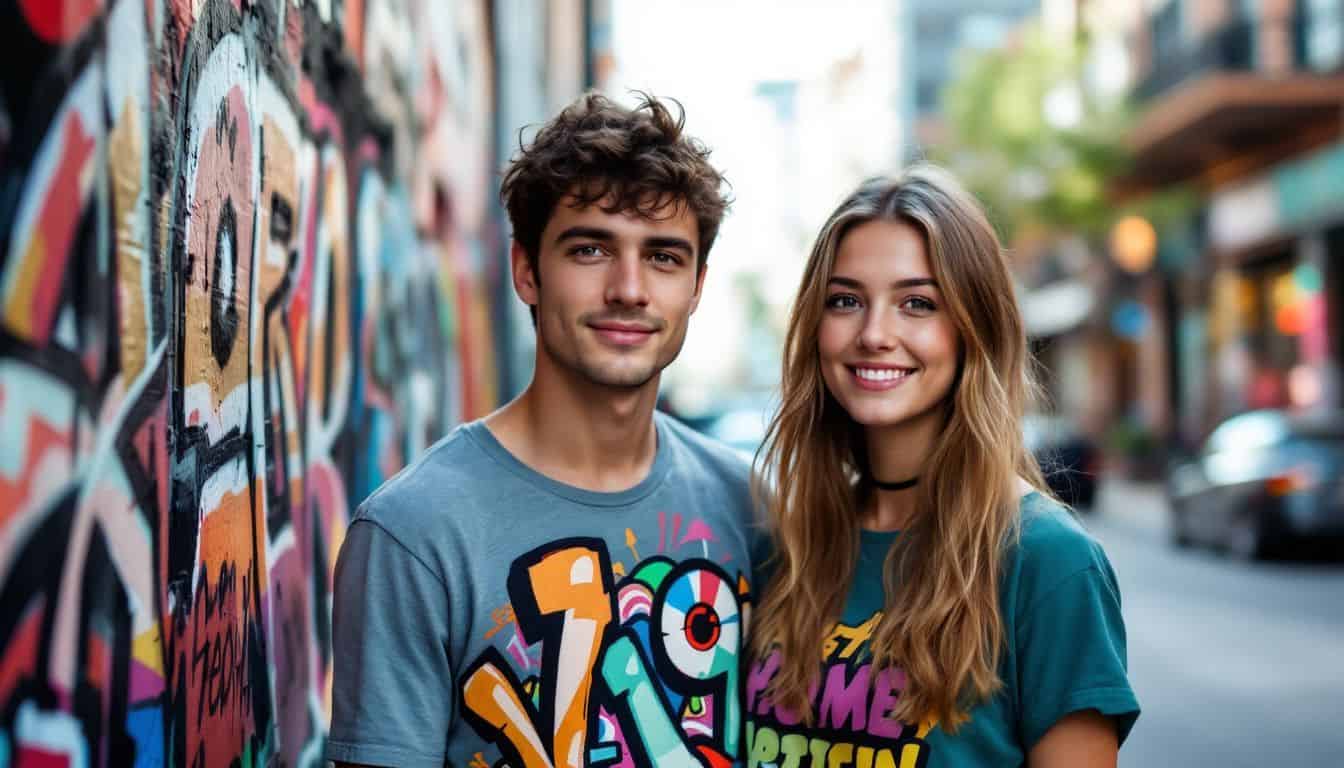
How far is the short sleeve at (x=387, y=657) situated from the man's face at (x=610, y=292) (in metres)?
0.56

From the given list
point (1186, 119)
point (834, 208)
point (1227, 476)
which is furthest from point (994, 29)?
point (834, 208)

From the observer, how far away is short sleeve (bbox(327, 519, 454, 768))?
2322 millimetres

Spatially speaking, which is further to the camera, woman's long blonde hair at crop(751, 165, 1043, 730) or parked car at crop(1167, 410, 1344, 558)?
parked car at crop(1167, 410, 1344, 558)

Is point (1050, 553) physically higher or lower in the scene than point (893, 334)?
lower

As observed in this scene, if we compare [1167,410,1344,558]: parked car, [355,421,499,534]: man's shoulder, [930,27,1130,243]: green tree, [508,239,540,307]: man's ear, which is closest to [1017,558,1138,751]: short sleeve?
[355,421,499,534]: man's shoulder

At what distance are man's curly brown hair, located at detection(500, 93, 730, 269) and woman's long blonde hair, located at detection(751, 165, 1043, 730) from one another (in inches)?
14.8

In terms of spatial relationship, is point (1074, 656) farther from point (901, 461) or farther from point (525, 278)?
point (525, 278)

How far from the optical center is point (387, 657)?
2346 mm

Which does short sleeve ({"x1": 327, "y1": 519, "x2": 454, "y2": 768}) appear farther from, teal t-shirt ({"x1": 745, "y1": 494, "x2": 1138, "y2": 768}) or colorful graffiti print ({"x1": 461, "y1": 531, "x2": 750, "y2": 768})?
teal t-shirt ({"x1": 745, "y1": 494, "x2": 1138, "y2": 768})

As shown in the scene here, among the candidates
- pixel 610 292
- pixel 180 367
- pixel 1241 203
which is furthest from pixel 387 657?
pixel 1241 203

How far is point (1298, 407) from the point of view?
22266mm

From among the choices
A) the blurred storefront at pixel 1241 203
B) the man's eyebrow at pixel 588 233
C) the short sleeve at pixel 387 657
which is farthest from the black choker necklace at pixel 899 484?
the blurred storefront at pixel 1241 203

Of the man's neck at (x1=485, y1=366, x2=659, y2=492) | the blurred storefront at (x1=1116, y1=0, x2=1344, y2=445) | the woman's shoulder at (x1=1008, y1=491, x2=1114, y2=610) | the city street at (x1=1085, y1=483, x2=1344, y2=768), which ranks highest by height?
the blurred storefront at (x1=1116, y1=0, x2=1344, y2=445)

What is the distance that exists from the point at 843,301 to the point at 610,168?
60cm
